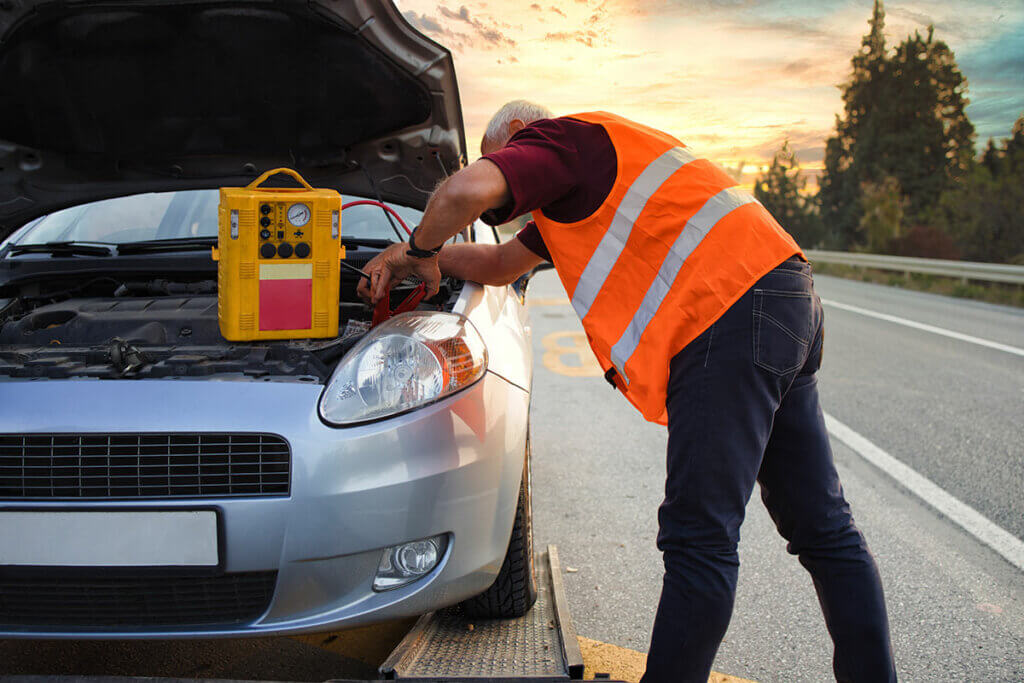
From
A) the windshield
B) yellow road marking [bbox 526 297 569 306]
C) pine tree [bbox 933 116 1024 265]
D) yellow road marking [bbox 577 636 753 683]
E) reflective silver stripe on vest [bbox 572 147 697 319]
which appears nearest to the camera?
reflective silver stripe on vest [bbox 572 147 697 319]

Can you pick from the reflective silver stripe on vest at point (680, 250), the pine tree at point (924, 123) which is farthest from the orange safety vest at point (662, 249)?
the pine tree at point (924, 123)

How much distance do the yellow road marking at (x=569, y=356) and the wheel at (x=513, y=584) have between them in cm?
401

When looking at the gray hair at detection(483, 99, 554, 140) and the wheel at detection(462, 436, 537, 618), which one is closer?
the gray hair at detection(483, 99, 554, 140)

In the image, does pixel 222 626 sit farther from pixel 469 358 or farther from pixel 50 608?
pixel 469 358

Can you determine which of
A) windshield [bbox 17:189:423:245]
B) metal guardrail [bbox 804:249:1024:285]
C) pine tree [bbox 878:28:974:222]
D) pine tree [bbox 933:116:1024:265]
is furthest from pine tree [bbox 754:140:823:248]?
windshield [bbox 17:189:423:245]

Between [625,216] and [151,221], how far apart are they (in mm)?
2328

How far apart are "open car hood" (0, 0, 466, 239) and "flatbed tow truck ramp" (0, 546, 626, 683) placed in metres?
1.67

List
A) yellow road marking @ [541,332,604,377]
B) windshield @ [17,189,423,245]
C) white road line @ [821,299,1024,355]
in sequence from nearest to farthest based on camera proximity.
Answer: windshield @ [17,189,423,245]
yellow road marking @ [541,332,604,377]
white road line @ [821,299,1024,355]

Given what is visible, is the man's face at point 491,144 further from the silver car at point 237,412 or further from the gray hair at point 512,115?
the silver car at point 237,412

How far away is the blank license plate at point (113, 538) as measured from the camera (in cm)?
168

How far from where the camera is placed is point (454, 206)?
1.82 meters

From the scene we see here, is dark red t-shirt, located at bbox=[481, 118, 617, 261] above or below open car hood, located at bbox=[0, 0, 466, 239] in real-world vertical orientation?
below

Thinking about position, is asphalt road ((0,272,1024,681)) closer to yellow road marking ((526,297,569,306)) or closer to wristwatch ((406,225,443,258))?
wristwatch ((406,225,443,258))

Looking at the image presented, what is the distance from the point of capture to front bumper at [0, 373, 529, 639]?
1.70 metres
